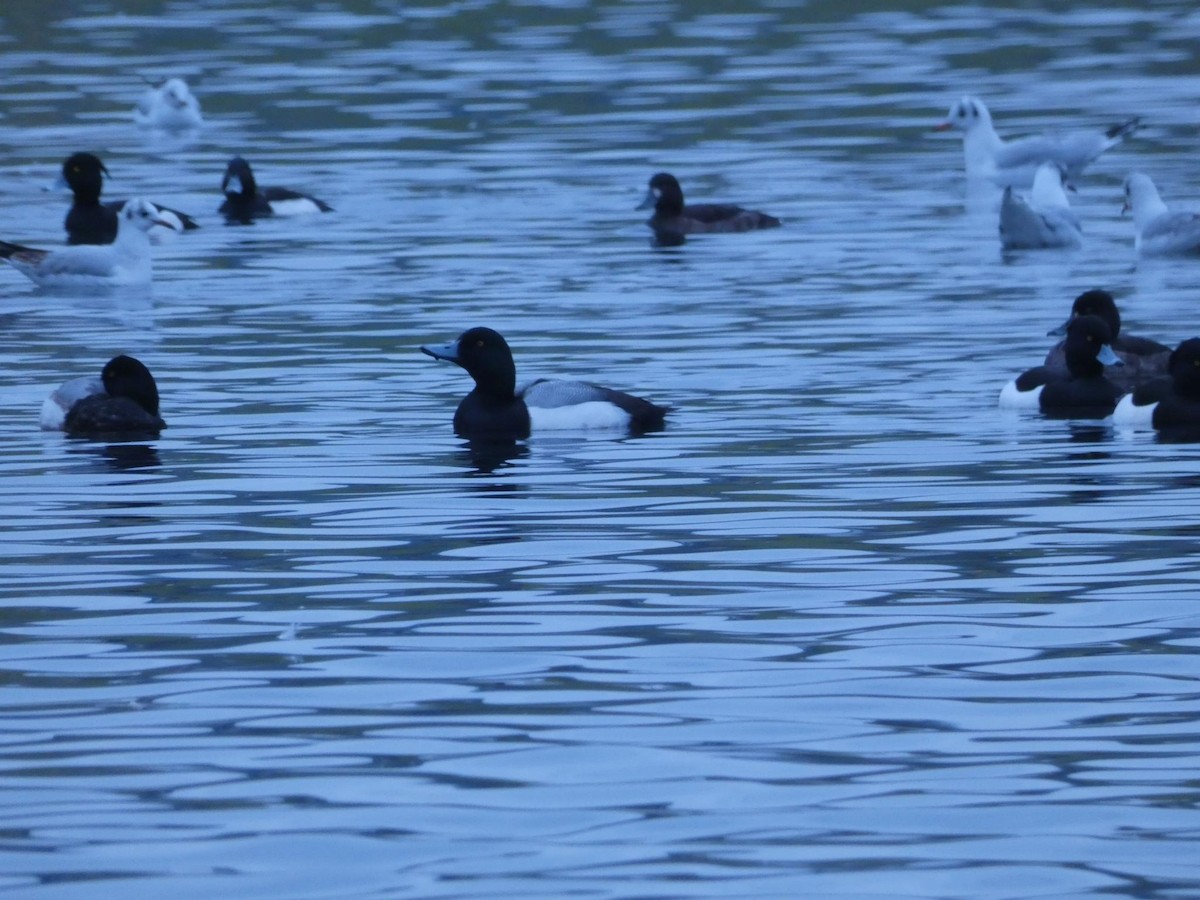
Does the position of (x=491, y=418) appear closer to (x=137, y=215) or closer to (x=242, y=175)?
(x=137, y=215)

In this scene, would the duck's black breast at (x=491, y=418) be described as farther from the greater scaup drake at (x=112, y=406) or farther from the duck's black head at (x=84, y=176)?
the duck's black head at (x=84, y=176)

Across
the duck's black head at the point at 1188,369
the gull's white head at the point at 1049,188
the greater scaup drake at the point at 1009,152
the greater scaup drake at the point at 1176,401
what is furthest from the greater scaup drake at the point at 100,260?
the greater scaup drake at the point at 1009,152

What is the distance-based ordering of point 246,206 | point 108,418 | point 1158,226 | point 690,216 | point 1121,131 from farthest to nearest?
point 1121,131
point 246,206
point 690,216
point 1158,226
point 108,418

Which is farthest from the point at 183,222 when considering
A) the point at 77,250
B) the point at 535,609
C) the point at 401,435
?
the point at 535,609

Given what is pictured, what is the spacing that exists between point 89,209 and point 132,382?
12.9 metres

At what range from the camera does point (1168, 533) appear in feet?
39.0

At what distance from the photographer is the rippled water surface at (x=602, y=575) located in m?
7.45

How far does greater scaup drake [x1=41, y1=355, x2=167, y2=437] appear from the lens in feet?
50.7

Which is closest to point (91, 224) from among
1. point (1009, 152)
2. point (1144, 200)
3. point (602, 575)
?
point (1009, 152)

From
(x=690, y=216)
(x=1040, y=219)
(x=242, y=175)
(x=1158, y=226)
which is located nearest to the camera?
(x=1158, y=226)

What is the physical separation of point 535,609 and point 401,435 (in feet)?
16.8

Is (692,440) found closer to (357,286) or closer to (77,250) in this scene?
(357,286)

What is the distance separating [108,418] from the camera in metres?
15.4

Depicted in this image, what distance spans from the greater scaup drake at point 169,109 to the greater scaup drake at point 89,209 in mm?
7337
